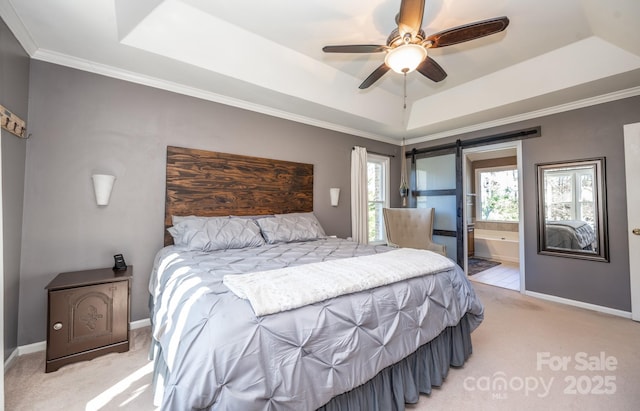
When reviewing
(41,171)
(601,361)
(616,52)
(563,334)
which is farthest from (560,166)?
(41,171)

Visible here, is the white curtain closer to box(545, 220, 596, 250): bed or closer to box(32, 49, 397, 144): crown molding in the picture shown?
box(32, 49, 397, 144): crown molding

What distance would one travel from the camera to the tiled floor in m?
4.09

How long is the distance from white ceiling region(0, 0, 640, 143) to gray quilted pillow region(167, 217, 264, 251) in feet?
4.84

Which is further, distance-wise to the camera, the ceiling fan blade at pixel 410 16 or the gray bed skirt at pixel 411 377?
the ceiling fan blade at pixel 410 16

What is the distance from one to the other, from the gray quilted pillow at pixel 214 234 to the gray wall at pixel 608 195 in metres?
3.70

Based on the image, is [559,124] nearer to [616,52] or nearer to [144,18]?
[616,52]

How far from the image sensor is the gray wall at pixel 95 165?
2195 mm

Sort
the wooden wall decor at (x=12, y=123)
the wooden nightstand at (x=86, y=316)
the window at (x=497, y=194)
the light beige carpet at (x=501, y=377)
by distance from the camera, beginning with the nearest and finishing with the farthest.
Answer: the light beige carpet at (x=501, y=377), the wooden wall decor at (x=12, y=123), the wooden nightstand at (x=86, y=316), the window at (x=497, y=194)

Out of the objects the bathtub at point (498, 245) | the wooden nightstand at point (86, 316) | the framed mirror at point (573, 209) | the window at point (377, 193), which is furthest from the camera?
the bathtub at point (498, 245)

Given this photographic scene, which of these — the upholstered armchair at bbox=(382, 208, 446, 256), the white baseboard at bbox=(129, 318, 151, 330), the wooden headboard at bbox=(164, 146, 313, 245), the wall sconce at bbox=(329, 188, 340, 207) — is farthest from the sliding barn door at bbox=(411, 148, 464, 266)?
the white baseboard at bbox=(129, 318, 151, 330)

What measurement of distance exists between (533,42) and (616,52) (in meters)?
0.72

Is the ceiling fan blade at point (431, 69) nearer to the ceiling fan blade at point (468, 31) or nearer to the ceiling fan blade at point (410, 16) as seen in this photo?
the ceiling fan blade at point (468, 31)

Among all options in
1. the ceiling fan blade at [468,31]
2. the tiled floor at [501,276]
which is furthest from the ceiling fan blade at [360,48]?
the tiled floor at [501,276]

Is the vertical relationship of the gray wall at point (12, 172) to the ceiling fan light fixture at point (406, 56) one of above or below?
below
